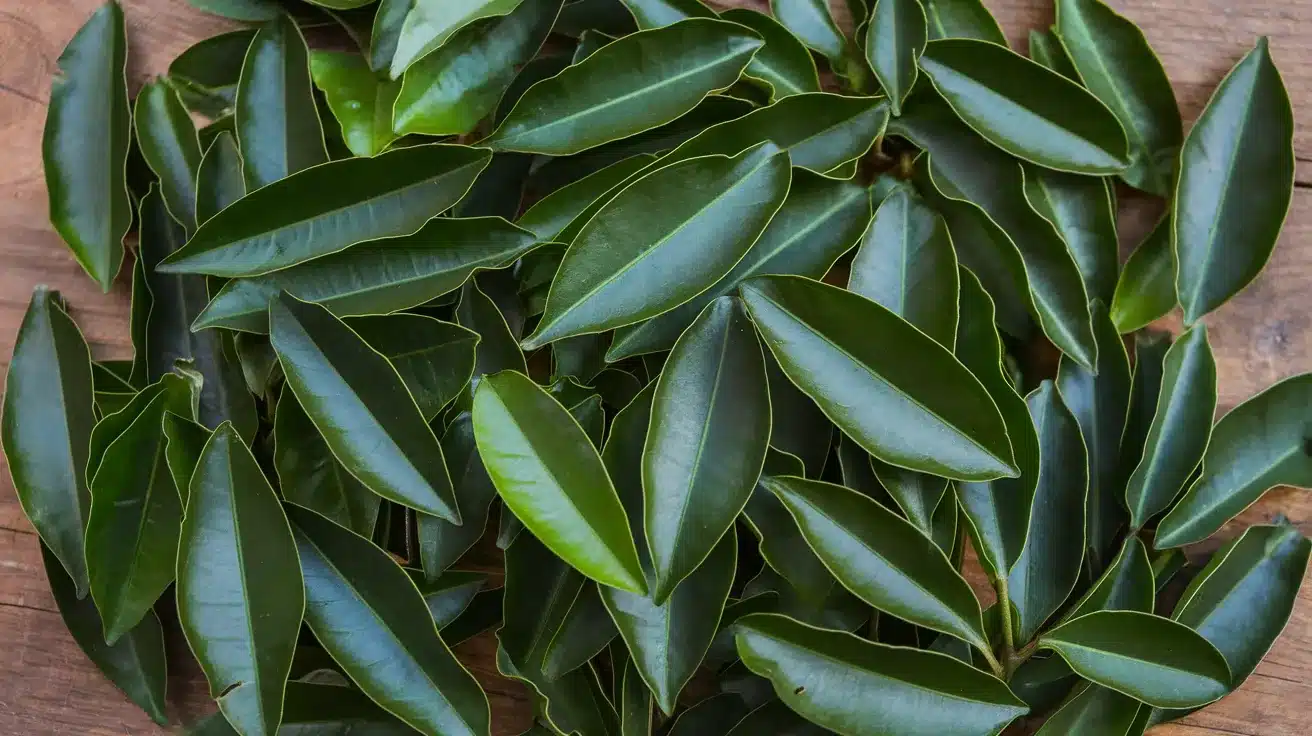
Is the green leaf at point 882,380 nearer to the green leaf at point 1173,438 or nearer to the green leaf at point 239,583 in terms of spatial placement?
the green leaf at point 1173,438

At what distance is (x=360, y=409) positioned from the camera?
552 millimetres

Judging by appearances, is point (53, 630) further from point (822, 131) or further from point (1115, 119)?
point (1115, 119)

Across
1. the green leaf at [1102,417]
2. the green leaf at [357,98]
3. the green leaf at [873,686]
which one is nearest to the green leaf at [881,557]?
the green leaf at [873,686]

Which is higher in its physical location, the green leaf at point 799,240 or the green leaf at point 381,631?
the green leaf at point 799,240

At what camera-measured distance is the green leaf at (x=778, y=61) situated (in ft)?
2.02

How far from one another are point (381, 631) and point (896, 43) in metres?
0.53

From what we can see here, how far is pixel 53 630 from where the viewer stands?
672 millimetres

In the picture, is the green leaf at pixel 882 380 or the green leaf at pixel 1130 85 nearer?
the green leaf at pixel 882 380

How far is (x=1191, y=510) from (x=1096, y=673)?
139 millimetres

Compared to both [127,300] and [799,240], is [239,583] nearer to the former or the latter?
[127,300]

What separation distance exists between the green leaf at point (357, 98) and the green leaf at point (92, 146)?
160 millimetres

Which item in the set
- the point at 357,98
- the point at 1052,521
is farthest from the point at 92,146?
the point at 1052,521

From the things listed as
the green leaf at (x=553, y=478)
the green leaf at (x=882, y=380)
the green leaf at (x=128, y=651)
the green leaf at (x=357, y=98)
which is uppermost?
the green leaf at (x=357, y=98)

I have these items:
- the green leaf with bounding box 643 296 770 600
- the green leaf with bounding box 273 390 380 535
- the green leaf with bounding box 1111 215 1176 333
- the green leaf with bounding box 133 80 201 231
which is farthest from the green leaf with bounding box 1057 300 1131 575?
the green leaf with bounding box 133 80 201 231
